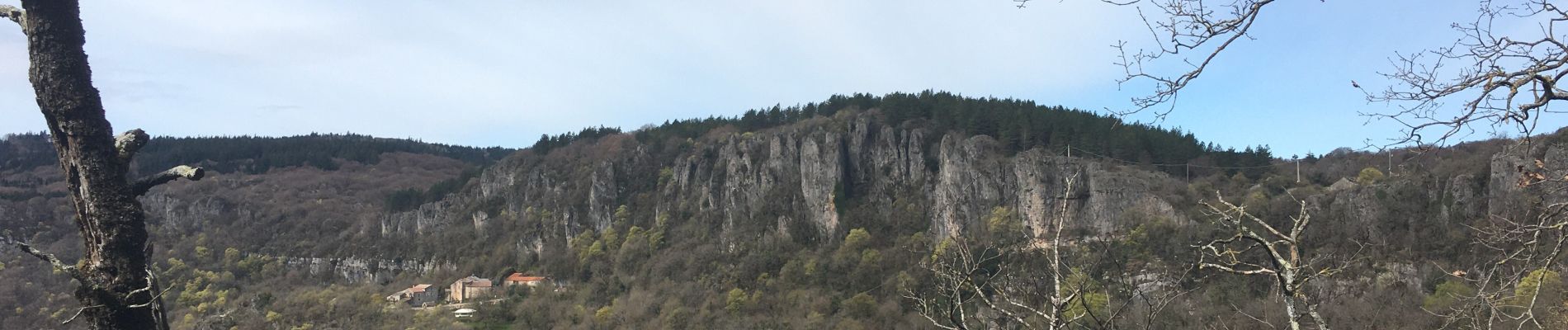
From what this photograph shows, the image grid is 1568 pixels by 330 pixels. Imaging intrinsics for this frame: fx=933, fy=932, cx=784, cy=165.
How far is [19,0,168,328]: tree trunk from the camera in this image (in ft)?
16.9

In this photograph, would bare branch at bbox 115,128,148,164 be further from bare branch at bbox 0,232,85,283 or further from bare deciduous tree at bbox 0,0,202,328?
bare branch at bbox 0,232,85,283

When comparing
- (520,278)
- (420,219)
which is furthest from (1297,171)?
(420,219)

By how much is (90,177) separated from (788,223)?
251 ft

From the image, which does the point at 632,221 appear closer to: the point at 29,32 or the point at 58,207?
the point at 58,207

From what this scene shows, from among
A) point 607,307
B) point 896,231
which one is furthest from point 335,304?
point 896,231

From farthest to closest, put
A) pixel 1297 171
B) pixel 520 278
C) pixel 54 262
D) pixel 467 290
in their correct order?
pixel 520 278, pixel 467 290, pixel 1297 171, pixel 54 262

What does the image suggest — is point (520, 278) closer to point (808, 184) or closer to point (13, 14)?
point (808, 184)

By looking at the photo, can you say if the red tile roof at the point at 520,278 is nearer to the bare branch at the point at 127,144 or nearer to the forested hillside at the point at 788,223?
the forested hillside at the point at 788,223

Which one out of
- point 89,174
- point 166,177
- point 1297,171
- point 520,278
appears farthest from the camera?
point 520,278

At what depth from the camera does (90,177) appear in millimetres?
5219

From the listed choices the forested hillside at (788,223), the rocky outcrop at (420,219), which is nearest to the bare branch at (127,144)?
the forested hillside at (788,223)

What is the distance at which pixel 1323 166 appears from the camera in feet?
226

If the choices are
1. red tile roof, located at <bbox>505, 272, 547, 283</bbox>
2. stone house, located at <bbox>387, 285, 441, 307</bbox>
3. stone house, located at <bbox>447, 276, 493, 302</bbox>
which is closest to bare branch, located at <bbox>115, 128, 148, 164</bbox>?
stone house, located at <bbox>447, 276, 493, 302</bbox>

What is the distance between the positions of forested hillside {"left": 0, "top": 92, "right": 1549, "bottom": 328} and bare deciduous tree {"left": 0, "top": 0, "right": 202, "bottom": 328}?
2734 cm
